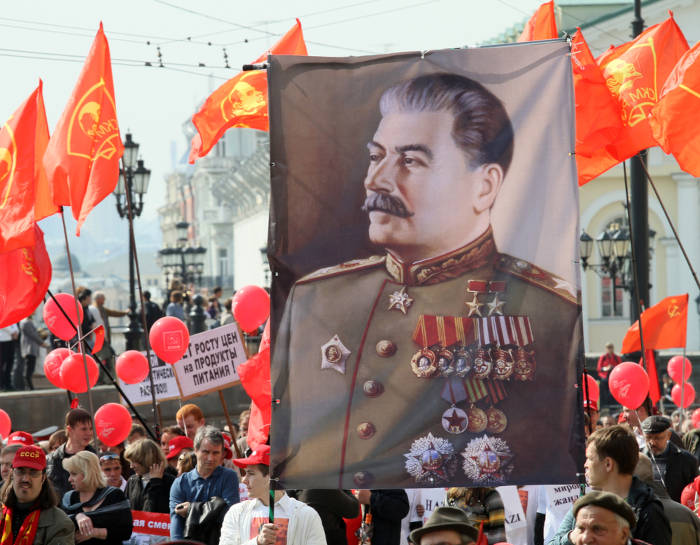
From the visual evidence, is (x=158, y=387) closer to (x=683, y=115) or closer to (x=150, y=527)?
(x=150, y=527)

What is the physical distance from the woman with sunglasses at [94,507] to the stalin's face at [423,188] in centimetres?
304

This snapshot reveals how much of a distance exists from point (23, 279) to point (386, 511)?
376 centimetres

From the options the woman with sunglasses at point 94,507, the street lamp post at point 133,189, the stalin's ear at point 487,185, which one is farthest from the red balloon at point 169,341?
the stalin's ear at point 487,185

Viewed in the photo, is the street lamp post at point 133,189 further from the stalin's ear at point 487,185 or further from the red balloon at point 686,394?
the stalin's ear at point 487,185

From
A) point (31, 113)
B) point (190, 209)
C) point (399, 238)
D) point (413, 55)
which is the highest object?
point (190, 209)

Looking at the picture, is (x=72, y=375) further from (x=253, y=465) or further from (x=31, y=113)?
(x=253, y=465)

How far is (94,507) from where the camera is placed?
762 cm

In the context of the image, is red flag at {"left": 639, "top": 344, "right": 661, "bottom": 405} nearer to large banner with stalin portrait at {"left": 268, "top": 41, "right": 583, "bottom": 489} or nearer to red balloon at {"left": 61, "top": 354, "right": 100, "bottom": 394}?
red balloon at {"left": 61, "top": 354, "right": 100, "bottom": 394}

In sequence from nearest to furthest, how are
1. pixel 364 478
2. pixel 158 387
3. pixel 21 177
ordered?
pixel 364 478
pixel 21 177
pixel 158 387

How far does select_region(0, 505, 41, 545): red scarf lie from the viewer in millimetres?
6871

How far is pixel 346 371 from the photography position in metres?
5.34

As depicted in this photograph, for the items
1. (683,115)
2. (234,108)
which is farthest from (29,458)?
(234,108)

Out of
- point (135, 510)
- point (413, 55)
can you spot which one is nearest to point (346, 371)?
point (413, 55)

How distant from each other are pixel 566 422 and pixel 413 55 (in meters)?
1.66
